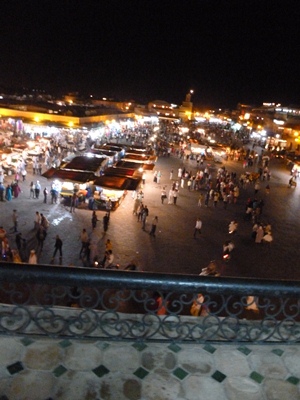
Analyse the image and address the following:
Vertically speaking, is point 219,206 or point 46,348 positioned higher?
point 46,348

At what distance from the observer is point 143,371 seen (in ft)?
9.07

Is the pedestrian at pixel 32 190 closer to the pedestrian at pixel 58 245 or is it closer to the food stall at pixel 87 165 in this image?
the food stall at pixel 87 165

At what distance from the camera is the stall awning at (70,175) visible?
1783 cm

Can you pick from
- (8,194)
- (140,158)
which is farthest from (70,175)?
(140,158)

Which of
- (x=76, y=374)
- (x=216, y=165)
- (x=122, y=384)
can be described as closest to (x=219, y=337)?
(x=122, y=384)

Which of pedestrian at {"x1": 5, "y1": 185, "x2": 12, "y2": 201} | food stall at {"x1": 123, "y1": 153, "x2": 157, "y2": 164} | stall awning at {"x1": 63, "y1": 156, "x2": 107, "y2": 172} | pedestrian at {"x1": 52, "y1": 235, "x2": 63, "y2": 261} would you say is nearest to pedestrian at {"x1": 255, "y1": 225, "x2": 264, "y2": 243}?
pedestrian at {"x1": 52, "y1": 235, "x2": 63, "y2": 261}

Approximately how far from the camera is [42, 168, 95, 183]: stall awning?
17.8 metres

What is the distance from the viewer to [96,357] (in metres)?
2.86

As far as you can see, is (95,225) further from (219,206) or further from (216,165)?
(216,165)

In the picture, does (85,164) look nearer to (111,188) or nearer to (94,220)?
(111,188)

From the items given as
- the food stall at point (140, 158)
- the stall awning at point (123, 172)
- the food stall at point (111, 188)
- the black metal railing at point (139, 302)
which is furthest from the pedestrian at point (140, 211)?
the black metal railing at point (139, 302)

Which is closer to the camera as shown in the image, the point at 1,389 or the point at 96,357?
the point at 1,389

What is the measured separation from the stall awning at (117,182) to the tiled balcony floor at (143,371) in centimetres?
1479

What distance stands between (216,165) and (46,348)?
3339cm
